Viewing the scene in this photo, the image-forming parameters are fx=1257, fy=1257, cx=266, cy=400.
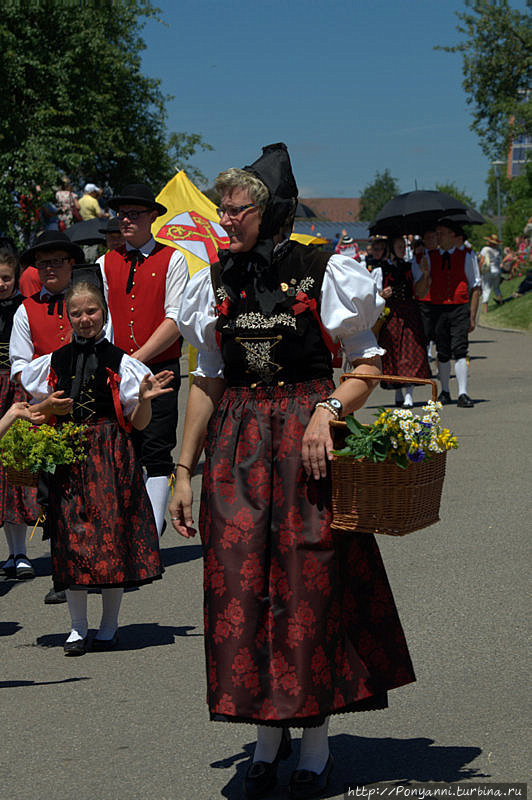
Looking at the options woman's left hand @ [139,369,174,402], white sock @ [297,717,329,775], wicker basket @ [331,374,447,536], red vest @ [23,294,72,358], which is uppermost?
red vest @ [23,294,72,358]

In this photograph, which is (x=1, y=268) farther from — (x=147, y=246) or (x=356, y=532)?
(x=356, y=532)

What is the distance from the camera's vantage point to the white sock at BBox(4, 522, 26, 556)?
7.57 meters

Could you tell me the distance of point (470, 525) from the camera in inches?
314

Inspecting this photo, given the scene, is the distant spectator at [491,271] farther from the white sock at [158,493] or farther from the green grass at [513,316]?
the white sock at [158,493]

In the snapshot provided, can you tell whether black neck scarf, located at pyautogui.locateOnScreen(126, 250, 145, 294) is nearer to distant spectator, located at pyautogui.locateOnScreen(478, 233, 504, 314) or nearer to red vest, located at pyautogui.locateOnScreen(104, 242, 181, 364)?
red vest, located at pyautogui.locateOnScreen(104, 242, 181, 364)

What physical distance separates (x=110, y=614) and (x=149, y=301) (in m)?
1.91

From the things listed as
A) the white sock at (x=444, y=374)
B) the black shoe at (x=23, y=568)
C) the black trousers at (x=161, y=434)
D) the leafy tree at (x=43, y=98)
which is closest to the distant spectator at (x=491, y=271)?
the leafy tree at (x=43, y=98)

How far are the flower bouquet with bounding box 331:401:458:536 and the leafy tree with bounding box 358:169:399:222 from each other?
18179 centimetres

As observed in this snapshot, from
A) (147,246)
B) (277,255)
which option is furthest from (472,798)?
(147,246)

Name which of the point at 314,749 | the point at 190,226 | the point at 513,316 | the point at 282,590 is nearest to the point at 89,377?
the point at 282,590

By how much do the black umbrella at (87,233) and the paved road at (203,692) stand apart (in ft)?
22.1

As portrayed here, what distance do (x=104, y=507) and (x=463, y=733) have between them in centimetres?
211

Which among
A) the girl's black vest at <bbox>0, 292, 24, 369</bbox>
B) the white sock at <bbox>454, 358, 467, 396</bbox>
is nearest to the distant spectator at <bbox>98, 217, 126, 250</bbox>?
the girl's black vest at <bbox>0, 292, 24, 369</bbox>

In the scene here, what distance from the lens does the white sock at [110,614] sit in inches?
232
